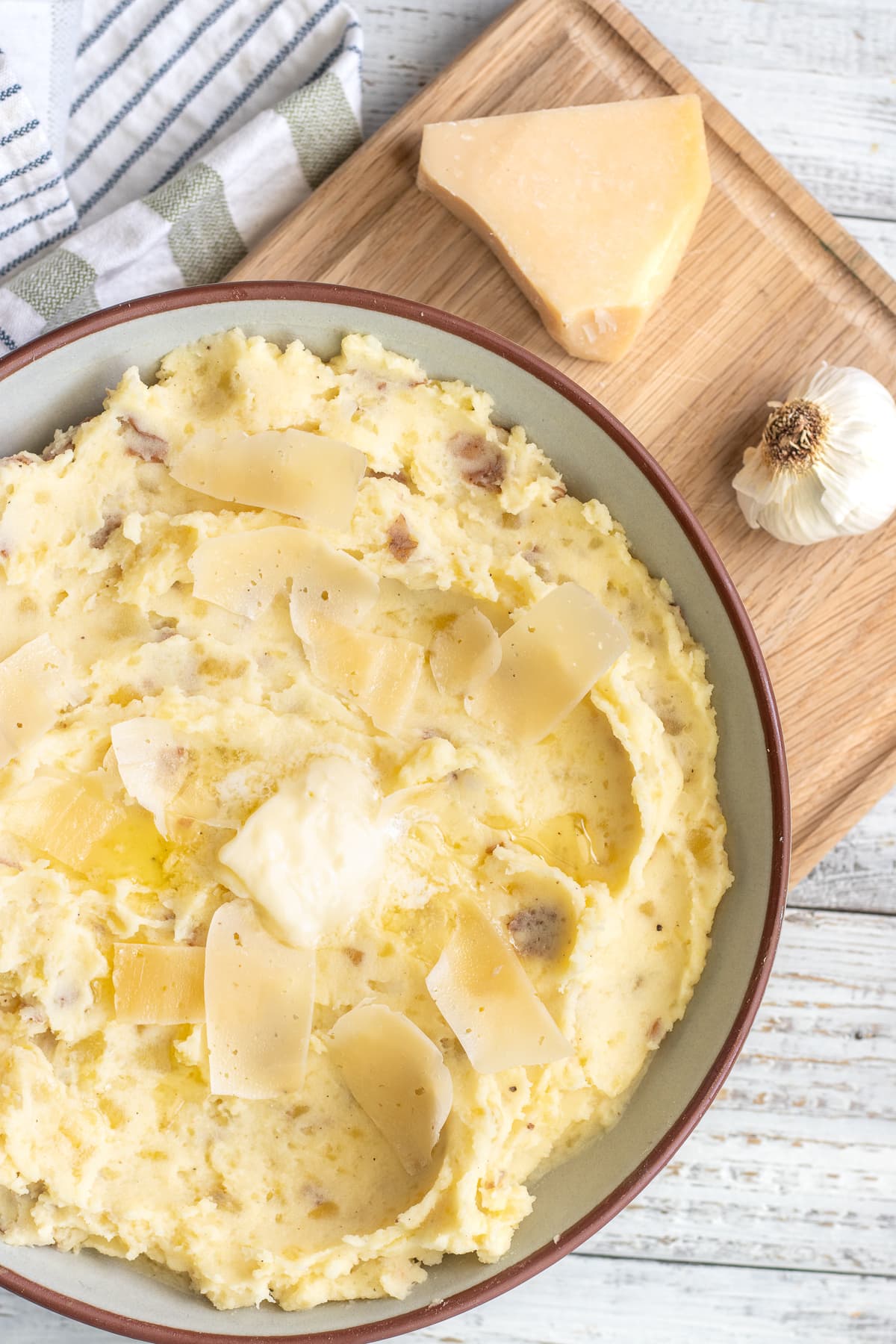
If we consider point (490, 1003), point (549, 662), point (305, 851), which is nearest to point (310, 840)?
point (305, 851)

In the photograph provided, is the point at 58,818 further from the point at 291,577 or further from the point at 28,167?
the point at 28,167

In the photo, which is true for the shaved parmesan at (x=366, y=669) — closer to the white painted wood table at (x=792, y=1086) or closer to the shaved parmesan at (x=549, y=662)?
the shaved parmesan at (x=549, y=662)

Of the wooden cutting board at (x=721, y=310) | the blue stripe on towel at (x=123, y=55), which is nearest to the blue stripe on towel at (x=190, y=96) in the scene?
the blue stripe on towel at (x=123, y=55)

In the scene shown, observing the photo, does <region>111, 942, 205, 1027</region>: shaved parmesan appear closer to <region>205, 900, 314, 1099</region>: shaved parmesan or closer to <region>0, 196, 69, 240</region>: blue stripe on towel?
<region>205, 900, 314, 1099</region>: shaved parmesan

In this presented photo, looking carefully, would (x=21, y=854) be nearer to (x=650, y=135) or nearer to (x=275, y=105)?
(x=275, y=105)

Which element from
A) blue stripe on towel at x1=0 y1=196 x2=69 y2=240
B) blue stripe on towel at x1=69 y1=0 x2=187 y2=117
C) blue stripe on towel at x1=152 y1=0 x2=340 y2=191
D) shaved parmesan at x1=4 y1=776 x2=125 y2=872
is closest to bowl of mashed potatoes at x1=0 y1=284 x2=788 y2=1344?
shaved parmesan at x1=4 y1=776 x2=125 y2=872
